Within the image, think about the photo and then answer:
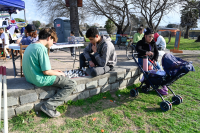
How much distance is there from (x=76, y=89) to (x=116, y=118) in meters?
1.00

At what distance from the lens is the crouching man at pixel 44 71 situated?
7.80ft

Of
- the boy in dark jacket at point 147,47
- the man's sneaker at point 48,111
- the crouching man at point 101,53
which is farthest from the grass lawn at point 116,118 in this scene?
the boy in dark jacket at point 147,47

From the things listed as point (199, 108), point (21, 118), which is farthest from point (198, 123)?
point (21, 118)

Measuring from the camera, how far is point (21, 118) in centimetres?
256

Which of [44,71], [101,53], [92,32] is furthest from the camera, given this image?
[101,53]

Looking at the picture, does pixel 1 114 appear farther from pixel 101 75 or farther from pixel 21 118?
pixel 101 75

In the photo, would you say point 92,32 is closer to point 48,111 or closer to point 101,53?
point 101,53

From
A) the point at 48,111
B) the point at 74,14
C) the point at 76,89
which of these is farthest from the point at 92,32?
the point at 74,14

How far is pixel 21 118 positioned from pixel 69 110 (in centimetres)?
83

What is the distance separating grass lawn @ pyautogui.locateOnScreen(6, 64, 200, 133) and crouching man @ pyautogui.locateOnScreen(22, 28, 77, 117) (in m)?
0.27

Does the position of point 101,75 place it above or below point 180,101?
above

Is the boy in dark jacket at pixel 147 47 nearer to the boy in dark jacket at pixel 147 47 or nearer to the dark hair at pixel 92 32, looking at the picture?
the boy in dark jacket at pixel 147 47

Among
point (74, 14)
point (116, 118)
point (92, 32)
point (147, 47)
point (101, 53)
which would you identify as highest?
point (74, 14)

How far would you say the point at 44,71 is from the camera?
2.44 meters
